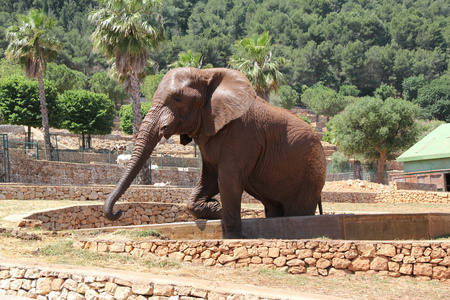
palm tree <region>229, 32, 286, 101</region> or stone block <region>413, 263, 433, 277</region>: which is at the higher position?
palm tree <region>229, 32, 286, 101</region>

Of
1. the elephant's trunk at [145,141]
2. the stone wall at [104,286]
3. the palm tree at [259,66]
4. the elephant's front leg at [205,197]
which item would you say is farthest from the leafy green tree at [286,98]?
the stone wall at [104,286]

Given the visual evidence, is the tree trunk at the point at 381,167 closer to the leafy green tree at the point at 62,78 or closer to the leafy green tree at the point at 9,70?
the leafy green tree at the point at 9,70

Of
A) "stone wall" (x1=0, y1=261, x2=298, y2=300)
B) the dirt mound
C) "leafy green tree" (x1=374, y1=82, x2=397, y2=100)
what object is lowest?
"stone wall" (x1=0, y1=261, x2=298, y2=300)

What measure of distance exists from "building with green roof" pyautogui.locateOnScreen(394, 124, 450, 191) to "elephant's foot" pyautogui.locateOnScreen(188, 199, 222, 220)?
2528cm

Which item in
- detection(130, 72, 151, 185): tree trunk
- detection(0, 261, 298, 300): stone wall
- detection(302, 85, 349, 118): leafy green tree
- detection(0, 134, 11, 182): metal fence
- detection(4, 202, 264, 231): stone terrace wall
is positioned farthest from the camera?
detection(302, 85, 349, 118): leafy green tree

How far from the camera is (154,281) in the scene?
5945 millimetres

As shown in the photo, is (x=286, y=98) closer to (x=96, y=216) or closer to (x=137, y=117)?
(x=137, y=117)

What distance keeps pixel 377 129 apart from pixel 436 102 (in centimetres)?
7505

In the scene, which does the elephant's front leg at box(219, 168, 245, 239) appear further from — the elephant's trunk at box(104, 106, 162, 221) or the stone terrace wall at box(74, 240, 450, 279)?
the elephant's trunk at box(104, 106, 162, 221)

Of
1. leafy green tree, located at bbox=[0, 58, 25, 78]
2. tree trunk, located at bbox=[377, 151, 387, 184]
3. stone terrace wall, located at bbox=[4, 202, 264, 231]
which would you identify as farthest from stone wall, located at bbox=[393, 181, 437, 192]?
leafy green tree, located at bbox=[0, 58, 25, 78]

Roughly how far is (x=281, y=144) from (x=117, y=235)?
3398 millimetres

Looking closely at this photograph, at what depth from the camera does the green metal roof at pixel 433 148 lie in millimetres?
33156

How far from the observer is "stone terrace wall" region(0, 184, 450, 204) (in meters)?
17.8

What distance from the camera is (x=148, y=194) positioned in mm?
21438
